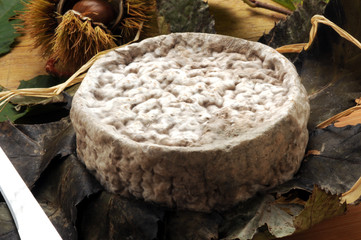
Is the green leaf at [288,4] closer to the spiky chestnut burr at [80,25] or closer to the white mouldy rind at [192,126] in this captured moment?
the spiky chestnut burr at [80,25]

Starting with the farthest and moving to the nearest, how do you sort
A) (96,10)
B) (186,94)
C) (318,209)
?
(96,10) < (186,94) < (318,209)

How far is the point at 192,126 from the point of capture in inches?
35.6

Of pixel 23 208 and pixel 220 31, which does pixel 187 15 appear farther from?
pixel 23 208

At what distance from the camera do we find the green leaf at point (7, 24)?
62.3 inches

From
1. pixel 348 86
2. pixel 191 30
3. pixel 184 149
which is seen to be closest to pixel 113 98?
pixel 184 149

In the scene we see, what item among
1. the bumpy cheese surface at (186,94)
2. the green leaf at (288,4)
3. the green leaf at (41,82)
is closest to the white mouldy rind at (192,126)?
the bumpy cheese surface at (186,94)

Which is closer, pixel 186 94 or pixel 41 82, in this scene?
pixel 186 94

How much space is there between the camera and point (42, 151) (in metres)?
1.06

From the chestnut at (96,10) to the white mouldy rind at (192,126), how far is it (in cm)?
32

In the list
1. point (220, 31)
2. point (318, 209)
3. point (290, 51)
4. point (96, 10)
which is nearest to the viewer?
point (318, 209)

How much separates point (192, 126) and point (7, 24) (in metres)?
1.02

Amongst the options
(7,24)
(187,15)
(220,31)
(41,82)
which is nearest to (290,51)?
(187,15)

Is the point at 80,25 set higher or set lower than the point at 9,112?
higher

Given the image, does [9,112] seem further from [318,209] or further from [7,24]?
[318,209]
